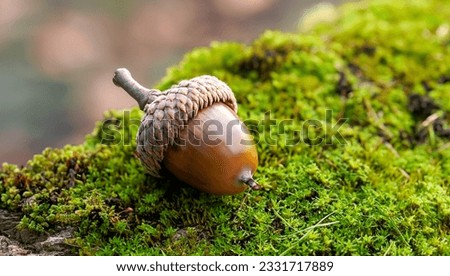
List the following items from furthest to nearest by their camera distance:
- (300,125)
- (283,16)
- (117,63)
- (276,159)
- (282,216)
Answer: (283,16)
(117,63)
(300,125)
(276,159)
(282,216)

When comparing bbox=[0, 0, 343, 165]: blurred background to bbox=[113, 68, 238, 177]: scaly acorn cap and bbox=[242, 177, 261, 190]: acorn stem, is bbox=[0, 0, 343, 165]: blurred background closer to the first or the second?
bbox=[113, 68, 238, 177]: scaly acorn cap

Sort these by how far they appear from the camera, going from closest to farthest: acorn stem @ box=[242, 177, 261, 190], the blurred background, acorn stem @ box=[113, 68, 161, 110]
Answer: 1. acorn stem @ box=[242, 177, 261, 190]
2. acorn stem @ box=[113, 68, 161, 110]
3. the blurred background

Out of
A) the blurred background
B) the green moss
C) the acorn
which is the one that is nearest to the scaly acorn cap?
the acorn

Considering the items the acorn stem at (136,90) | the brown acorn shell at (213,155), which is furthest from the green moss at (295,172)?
the acorn stem at (136,90)

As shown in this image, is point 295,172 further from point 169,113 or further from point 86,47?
point 86,47
